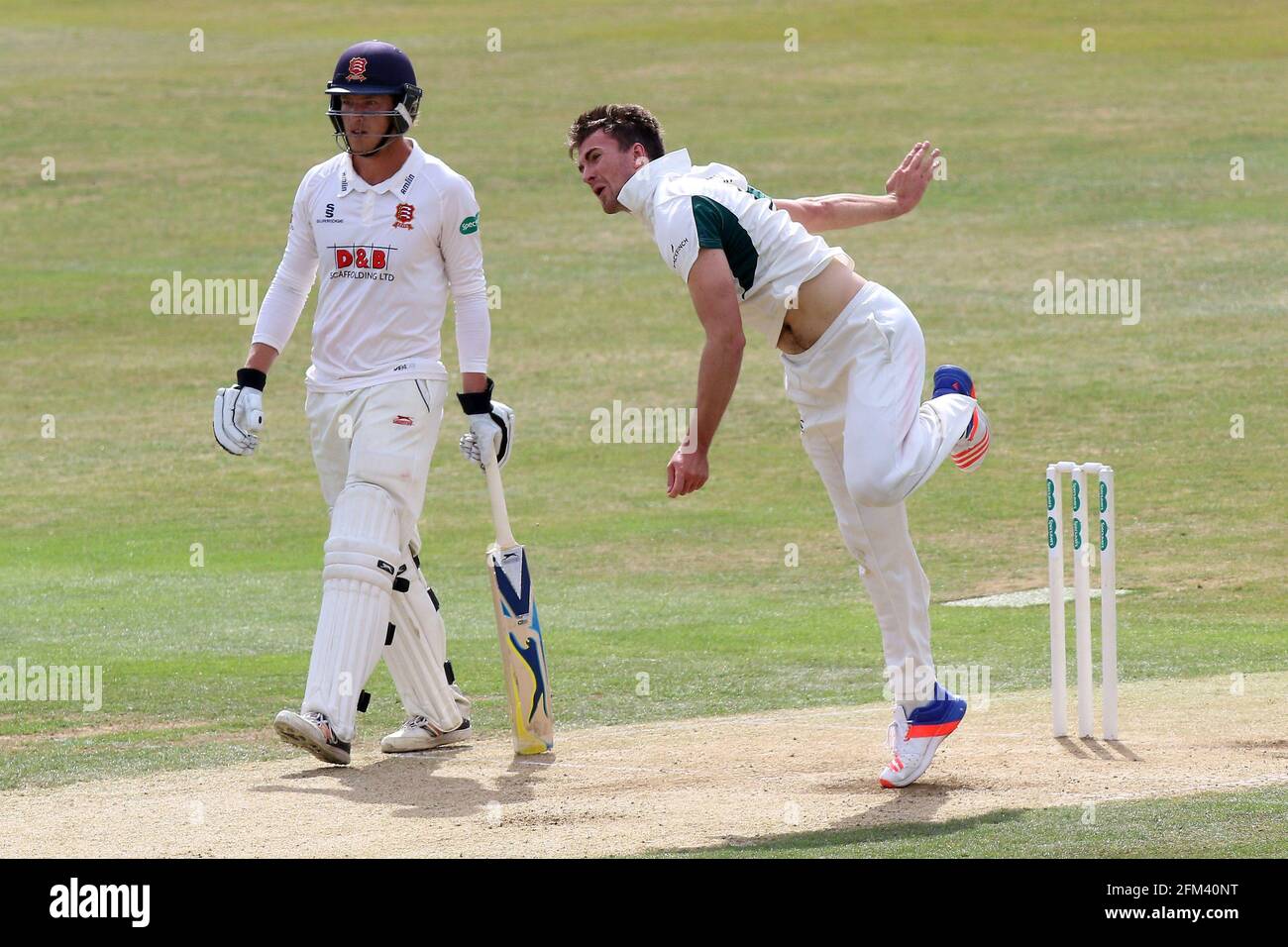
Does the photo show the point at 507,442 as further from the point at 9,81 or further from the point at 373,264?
the point at 9,81

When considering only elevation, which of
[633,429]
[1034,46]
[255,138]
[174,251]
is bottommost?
[633,429]

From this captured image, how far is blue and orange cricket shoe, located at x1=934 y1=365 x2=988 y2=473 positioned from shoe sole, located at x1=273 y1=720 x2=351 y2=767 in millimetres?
2541

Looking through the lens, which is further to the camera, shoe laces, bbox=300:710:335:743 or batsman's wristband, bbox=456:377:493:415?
batsman's wristband, bbox=456:377:493:415

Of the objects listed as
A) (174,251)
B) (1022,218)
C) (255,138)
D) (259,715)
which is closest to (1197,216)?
(1022,218)

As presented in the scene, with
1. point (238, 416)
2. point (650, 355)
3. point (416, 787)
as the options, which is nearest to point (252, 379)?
point (238, 416)

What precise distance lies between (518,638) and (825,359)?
187 centimetres

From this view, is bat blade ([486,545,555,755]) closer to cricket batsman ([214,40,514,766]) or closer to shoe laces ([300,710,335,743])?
cricket batsman ([214,40,514,766])

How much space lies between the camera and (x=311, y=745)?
7.55m

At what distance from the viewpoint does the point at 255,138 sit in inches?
1375

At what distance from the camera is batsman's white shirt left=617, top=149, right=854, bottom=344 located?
23.1ft

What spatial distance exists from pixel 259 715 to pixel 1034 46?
3510 centimetres

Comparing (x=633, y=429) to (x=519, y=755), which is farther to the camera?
(x=633, y=429)

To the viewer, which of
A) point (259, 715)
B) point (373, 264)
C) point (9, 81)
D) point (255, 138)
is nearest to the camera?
point (373, 264)

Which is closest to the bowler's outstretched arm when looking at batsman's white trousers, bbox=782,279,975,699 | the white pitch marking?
batsman's white trousers, bbox=782,279,975,699
